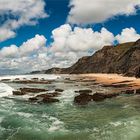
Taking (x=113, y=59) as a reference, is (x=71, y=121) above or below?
below

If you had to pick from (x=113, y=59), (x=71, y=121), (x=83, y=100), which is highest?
(x=113, y=59)

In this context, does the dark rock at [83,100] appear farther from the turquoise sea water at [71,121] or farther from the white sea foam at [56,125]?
the white sea foam at [56,125]

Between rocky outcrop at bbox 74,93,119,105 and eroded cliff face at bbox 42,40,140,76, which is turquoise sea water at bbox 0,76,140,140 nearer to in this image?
rocky outcrop at bbox 74,93,119,105

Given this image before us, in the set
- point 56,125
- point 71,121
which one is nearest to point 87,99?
point 71,121

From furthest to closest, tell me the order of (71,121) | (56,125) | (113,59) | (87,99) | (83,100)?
(113,59)
(87,99)
(83,100)
(71,121)
(56,125)

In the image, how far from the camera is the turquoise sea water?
25.8 m

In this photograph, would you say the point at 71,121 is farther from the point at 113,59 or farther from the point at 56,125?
the point at 113,59

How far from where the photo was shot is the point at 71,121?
30.8 metres

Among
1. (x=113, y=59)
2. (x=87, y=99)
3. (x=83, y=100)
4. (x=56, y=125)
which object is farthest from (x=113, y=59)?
(x=56, y=125)

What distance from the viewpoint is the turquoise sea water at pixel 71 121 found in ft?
84.5

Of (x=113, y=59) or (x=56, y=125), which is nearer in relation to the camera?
(x=56, y=125)

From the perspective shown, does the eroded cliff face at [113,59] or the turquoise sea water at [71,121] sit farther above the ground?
the eroded cliff face at [113,59]

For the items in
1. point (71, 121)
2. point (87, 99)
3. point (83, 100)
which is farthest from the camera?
point (87, 99)

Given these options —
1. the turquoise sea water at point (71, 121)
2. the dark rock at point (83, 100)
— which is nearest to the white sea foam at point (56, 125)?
the turquoise sea water at point (71, 121)
